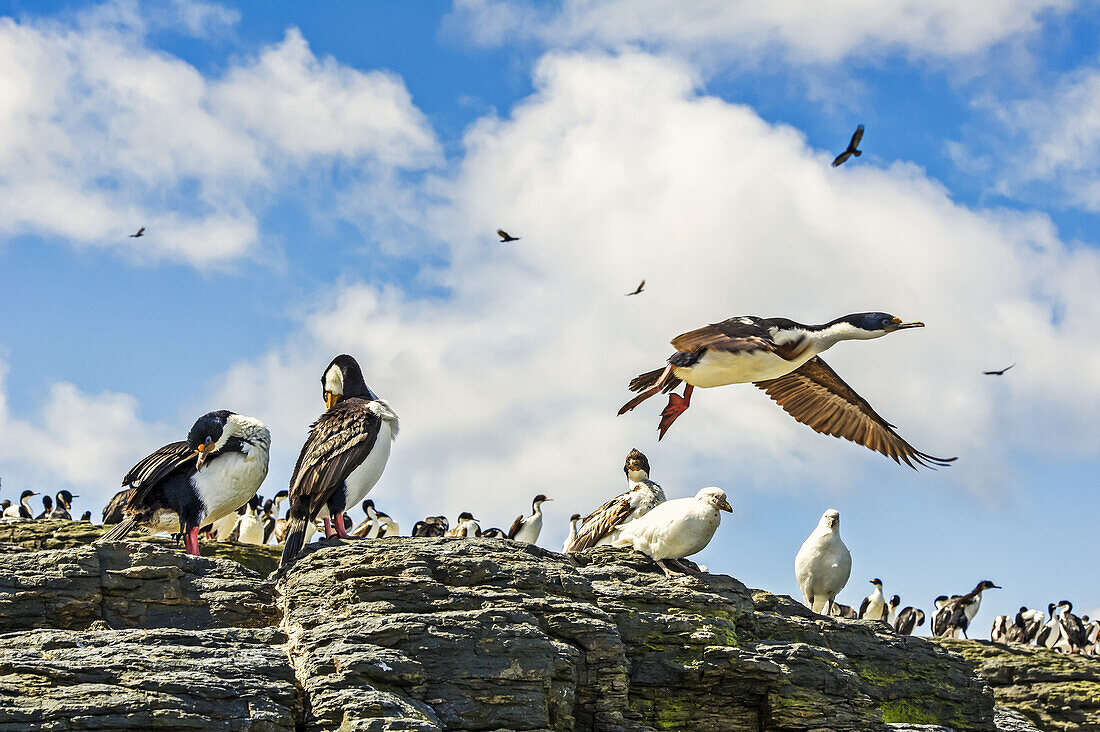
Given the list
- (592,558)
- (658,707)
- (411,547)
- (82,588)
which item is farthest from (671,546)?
(82,588)

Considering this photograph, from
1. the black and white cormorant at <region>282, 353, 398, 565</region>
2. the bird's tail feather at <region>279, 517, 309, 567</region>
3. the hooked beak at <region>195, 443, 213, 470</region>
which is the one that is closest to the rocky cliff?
the bird's tail feather at <region>279, 517, 309, 567</region>

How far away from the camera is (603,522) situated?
16328 mm

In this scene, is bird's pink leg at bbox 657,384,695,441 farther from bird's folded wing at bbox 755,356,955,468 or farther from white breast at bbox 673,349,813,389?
bird's folded wing at bbox 755,356,955,468

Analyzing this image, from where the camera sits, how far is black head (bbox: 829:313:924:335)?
14.3m

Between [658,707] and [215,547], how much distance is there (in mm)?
6626

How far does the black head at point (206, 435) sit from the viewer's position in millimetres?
13945

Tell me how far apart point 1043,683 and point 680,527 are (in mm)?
12297

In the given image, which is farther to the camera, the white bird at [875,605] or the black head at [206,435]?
the white bird at [875,605]

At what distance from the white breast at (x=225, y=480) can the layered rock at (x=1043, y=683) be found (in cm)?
1467

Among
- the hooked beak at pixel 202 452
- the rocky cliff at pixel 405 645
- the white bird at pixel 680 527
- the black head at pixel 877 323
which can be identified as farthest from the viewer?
the white bird at pixel 680 527

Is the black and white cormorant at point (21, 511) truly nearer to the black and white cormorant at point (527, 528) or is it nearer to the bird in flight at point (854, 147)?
the black and white cormorant at point (527, 528)

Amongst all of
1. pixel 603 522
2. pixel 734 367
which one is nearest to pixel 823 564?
pixel 603 522

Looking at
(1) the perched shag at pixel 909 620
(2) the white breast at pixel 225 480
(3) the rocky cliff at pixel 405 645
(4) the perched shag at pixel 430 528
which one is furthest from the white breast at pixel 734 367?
(1) the perched shag at pixel 909 620

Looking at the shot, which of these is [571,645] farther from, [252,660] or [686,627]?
[252,660]
